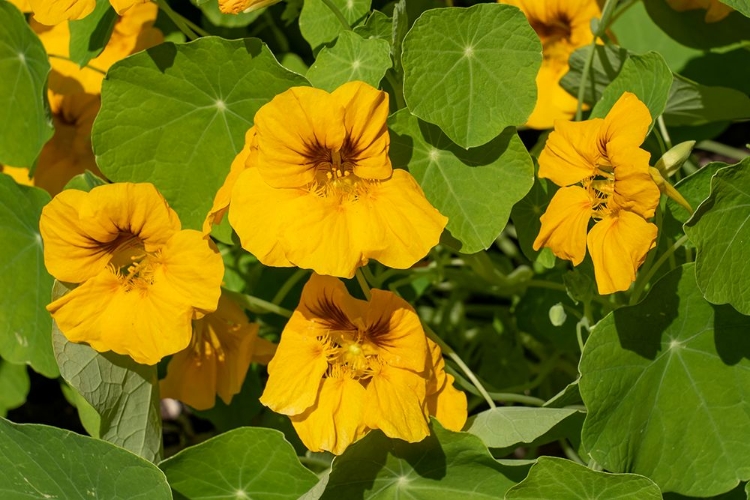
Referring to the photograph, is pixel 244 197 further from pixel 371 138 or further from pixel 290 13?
pixel 290 13

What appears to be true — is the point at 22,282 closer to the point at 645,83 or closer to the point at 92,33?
the point at 92,33

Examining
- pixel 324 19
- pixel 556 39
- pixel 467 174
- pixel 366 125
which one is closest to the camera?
pixel 366 125

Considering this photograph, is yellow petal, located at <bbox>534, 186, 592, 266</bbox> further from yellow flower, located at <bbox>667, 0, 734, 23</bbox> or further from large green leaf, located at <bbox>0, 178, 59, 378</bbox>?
large green leaf, located at <bbox>0, 178, 59, 378</bbox>

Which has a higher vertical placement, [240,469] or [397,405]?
[397,405]

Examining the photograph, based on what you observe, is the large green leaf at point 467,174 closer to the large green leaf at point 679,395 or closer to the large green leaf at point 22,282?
the large green leaf at point 679,395

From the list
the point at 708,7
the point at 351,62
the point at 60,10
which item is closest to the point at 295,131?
the point at 351,62
